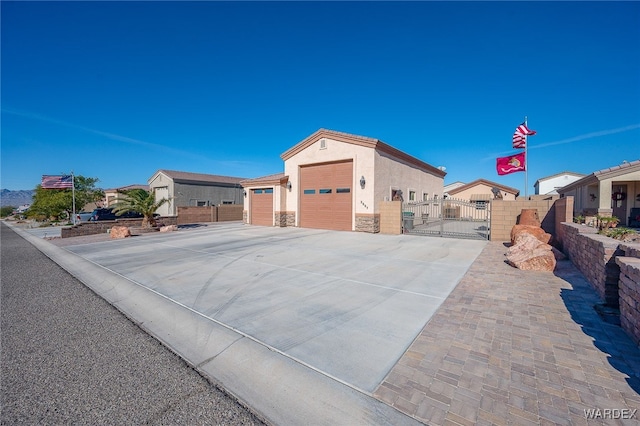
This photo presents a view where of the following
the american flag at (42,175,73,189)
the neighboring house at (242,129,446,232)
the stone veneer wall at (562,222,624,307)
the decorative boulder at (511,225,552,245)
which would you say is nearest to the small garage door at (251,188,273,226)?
the neighboring house at (242,129,446,232)

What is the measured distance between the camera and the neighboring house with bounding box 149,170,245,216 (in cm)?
2788

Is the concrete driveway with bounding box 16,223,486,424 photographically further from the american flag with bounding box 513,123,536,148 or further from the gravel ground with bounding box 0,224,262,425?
the american flag with bounding box 513,123,536,148

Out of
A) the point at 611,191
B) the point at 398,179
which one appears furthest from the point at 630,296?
the point at 611,191

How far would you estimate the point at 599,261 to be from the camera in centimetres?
480

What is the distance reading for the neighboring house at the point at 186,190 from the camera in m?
27.9

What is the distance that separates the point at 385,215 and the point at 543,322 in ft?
35.8

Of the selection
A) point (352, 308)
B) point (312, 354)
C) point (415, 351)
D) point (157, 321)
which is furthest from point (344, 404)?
point (157, 321)

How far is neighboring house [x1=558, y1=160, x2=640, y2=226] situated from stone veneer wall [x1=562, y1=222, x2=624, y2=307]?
1147cm

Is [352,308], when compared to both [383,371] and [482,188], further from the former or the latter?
[482,188]

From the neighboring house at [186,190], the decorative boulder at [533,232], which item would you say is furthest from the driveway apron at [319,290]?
the neighboring house at [186,190]

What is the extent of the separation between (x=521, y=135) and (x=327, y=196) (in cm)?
1182

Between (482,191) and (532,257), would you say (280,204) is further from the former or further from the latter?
(482,191)

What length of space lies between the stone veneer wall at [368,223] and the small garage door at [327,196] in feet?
2.16

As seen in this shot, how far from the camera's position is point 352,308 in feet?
14.8
